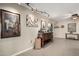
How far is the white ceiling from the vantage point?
103 inches

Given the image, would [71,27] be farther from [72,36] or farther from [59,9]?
[59,9]

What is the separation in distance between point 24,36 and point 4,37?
832 mm

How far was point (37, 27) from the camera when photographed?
11.8 ft

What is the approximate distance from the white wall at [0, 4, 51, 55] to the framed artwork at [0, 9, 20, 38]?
0.13 m

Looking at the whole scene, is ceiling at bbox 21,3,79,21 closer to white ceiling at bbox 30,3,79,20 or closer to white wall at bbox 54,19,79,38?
white ceiling at bbox 30,3,79,20

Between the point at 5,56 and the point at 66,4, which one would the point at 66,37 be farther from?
the point at 5,56

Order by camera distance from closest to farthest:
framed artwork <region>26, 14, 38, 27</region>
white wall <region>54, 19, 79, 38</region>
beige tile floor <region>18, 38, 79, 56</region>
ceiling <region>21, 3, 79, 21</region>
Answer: ceiling <region>21, 3, 79, 21</region>, beige tile floor <region>18, 38, 79, 56</region>, white wall <region>54, 19, 79, 38</region>, framed artwork <region>26, 14, 38, 27</region>

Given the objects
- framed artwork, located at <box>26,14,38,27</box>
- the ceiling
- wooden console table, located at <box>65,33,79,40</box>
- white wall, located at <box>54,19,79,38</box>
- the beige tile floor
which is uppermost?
the ceiling

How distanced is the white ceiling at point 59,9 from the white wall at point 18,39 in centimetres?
42

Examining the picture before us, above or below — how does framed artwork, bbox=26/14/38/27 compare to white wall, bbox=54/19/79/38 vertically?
above

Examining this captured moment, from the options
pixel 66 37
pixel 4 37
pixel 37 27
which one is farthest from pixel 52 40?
pixel 4 37

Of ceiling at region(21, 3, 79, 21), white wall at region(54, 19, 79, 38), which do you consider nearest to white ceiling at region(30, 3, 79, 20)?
ceiling at region(21, 3, 79, 21)

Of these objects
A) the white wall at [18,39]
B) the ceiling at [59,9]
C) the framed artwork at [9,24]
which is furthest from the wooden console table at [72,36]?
the framed artwork at [9,24]

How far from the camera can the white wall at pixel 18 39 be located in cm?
261
